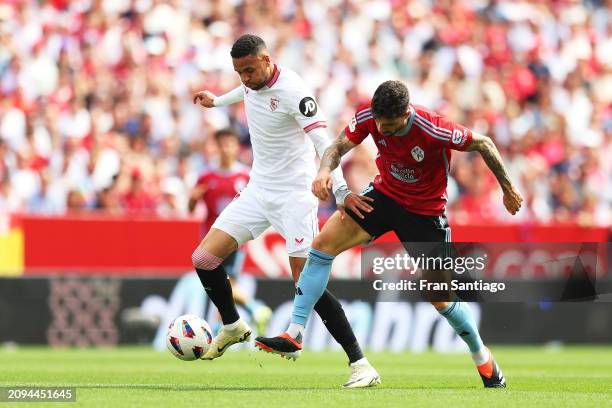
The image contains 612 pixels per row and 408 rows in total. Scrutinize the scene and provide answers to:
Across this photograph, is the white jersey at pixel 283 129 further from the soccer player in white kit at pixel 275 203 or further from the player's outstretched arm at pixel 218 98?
the player's outstretched arm at pixel 218 98

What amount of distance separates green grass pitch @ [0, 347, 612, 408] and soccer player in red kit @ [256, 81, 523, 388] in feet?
1.74

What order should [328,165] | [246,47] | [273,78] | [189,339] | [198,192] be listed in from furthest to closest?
[198,192]
[189,339]
[273,78]
[246,47]
[328,165]

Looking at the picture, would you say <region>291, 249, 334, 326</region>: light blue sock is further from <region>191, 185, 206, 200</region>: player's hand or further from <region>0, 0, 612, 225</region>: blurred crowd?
<region>0, 0, 612, 225</region>: blurred crowd

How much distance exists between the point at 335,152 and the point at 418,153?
0.62 meters

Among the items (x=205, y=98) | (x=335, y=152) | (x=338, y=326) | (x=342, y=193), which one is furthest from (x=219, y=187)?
(x=335, y=152)

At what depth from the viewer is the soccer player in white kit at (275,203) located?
405 inches

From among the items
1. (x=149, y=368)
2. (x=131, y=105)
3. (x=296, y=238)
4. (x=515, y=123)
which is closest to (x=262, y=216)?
(x=296, y=238)

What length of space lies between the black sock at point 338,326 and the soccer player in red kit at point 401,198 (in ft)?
1.32

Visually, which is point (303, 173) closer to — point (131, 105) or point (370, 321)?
point (370, 321)

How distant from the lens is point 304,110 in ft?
33.3

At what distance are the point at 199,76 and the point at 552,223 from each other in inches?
236

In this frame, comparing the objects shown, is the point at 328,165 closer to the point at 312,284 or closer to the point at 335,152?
the point at 335,152

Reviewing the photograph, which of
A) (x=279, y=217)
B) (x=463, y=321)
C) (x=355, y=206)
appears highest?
(x=355, y=206)

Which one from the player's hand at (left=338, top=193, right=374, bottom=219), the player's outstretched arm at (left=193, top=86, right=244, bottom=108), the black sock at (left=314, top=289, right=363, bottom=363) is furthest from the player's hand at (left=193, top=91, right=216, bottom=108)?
the black sock at (left=314, top=289, right=363, bottom=363)
